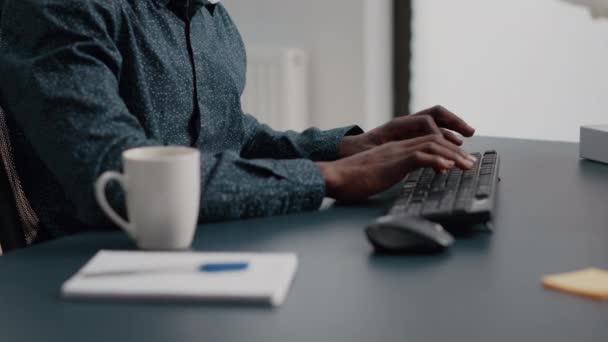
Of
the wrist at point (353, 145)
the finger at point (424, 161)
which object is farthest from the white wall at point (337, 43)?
the finger at point (424, 161)

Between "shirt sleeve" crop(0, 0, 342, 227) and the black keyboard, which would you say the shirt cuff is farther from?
"shirt sleeve" crop(0, 0, 342, 227)

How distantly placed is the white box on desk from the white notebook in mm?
753

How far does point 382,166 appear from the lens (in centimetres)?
114

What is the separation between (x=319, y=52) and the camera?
289cm

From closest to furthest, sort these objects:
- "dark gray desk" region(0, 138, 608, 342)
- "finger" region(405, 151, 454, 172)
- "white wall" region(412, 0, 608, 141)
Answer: "dark gray desk" region(0, 138, 608, 342), "finger" region(405, 151, 454, 172), "white wall" region(412, 0, 608, 141)

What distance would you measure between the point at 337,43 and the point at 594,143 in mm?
1490

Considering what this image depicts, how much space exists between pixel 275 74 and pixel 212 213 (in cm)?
188

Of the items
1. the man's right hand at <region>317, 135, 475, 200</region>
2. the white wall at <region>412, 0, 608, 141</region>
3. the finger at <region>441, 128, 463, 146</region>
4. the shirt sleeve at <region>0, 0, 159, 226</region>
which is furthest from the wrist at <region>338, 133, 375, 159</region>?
the white wall at <region>412, 0, 608, 141</region>

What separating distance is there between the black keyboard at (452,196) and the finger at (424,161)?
0.02m

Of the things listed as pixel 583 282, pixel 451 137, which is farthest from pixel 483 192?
pixel 451 137

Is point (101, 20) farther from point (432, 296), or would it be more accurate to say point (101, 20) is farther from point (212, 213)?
point (432, 296)

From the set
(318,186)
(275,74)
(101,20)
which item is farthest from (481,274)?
(275,74)

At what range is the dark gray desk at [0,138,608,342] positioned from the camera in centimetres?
71

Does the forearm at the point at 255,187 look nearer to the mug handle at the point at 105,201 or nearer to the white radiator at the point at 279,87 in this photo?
the mug handle at the point at 105,201
